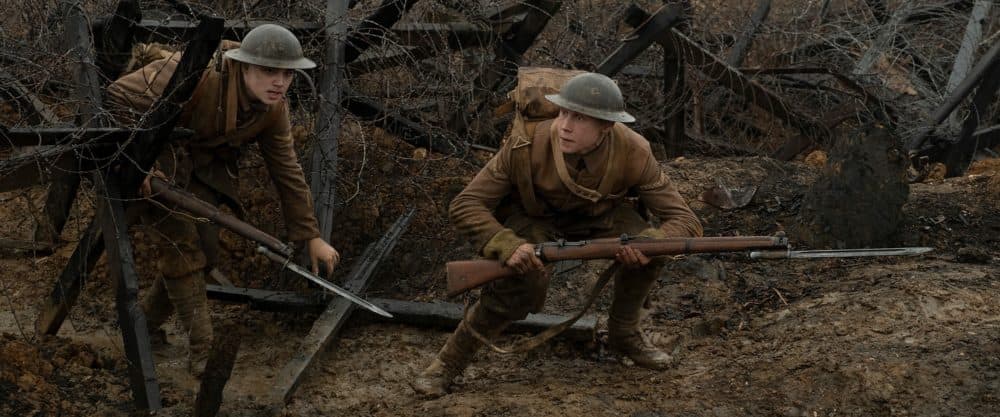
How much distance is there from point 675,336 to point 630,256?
1.25 m

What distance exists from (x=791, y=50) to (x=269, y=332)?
5011mm

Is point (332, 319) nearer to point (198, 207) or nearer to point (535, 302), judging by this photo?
point (198, 207)

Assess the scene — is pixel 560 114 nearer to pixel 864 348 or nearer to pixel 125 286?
pixel 864 348

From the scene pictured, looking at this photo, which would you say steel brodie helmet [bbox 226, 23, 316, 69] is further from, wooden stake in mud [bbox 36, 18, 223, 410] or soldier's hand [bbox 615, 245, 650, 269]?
soldier's hand [bbox 615, 245, 650, 269]

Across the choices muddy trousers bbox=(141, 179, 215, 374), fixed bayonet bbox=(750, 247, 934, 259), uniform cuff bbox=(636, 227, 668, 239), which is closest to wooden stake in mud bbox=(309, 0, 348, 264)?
muddy trousers bbox=(141, 179, 215, 374)

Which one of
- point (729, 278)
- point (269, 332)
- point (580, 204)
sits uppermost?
point (580, 204)

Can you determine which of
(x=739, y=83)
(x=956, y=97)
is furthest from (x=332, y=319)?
(x=956, y=97)

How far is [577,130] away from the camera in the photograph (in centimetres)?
463

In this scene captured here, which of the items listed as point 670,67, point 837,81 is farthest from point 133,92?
point 837,81

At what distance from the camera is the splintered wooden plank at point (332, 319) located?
5.25m

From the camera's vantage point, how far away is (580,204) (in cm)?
490

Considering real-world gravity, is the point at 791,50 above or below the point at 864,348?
above

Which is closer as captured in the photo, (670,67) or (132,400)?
(132,400)

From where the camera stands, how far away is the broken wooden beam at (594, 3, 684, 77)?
764 cm
